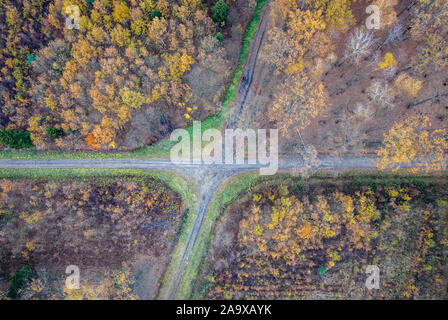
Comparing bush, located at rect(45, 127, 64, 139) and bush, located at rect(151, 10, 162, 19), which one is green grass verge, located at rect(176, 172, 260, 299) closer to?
bush, located at rect(45, 127, 64, 139)

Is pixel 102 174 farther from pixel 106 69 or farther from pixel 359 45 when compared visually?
pixel 359 45

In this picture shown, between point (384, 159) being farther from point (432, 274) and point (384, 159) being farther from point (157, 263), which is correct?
point (157, 263)

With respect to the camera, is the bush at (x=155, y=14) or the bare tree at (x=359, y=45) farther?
the bush at (x=155, y=14)

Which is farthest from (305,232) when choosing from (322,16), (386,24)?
(386,24)

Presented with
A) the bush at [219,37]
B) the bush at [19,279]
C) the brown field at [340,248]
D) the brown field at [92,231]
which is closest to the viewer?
the bush at [19,279]
